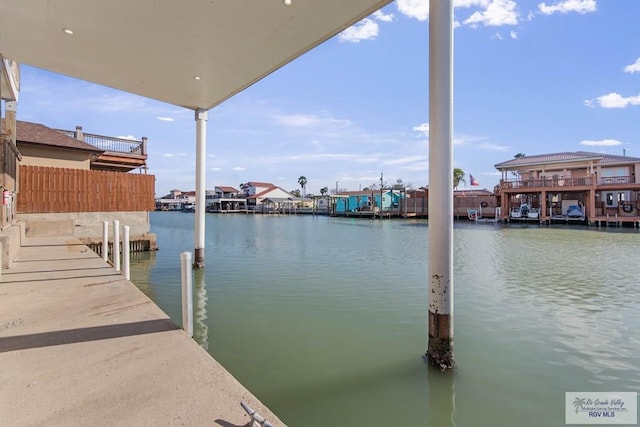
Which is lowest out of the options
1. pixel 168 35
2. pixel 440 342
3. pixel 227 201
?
pixel 440 342

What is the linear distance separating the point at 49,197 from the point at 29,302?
10.9m

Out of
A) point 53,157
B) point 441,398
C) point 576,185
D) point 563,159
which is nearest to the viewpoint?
point 441,398

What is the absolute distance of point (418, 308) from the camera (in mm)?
6758

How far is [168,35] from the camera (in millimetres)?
5684

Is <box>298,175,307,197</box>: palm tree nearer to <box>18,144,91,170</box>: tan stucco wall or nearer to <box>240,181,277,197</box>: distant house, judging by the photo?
<box>240,181,277,197</box>: distant house

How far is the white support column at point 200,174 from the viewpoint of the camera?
10.1m

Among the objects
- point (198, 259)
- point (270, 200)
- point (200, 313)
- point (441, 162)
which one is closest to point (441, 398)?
point (441, 162)

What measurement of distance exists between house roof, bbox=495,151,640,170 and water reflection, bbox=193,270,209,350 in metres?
36.2

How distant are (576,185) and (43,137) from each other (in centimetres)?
3861

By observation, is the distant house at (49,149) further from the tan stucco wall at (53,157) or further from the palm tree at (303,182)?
the palm tree at (303,182)

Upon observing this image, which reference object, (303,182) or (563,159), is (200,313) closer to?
(563,159)

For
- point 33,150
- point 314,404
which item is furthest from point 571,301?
point 33,150

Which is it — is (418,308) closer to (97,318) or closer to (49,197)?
(97,318)

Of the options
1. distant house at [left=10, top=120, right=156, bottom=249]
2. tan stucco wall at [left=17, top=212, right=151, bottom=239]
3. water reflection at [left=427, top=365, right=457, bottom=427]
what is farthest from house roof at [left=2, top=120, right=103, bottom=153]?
water reflection at [left=427, top=365, right=457, bottom=427]
